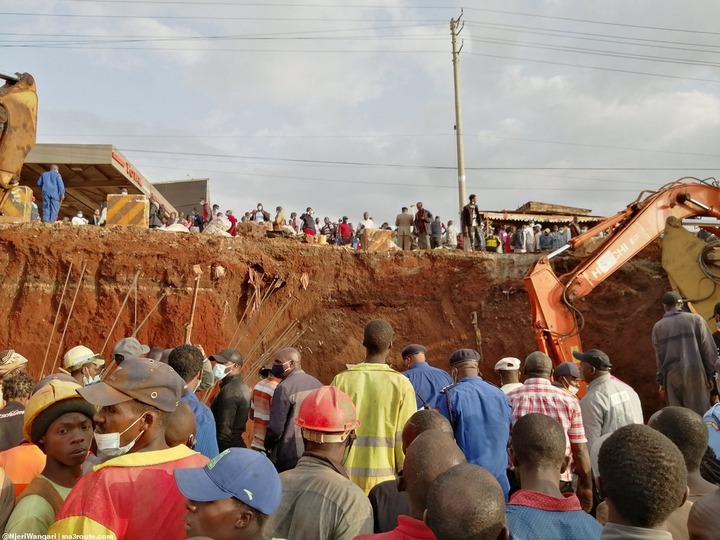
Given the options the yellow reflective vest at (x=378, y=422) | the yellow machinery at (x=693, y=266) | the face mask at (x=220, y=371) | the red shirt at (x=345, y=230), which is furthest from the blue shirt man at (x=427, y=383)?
the red shirt at (x=345, y=230)

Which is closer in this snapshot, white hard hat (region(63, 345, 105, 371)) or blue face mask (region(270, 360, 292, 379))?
white hard hat (region(63, 345, 105, 371))

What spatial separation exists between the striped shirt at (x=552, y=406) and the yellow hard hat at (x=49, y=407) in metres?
3.39

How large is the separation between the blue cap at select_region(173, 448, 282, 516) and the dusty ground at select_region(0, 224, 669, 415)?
1160 cm

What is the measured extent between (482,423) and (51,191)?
47.2ft

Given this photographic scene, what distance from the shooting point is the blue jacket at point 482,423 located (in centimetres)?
525

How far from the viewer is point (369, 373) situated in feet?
16.7

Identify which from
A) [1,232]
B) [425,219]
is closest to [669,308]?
Answer: [425,219]

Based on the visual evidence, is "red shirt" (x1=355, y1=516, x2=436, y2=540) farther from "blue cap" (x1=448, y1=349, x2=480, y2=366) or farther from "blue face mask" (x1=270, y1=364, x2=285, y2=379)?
"blue face mask" (x1=270, y1=364, x2=285, y2=379)

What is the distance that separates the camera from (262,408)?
654 centimetres

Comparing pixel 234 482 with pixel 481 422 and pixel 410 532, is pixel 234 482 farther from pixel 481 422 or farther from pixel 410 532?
pixel 481 422

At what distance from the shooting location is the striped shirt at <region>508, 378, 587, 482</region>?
535 cm

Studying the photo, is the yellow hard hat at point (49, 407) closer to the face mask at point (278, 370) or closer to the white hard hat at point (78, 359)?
the white hard hat at point (78, 359)

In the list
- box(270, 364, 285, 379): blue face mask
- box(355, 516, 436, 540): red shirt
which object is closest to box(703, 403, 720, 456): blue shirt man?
box(355, 516, 436, 540): red shirt

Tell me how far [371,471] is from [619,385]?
2.61 m
